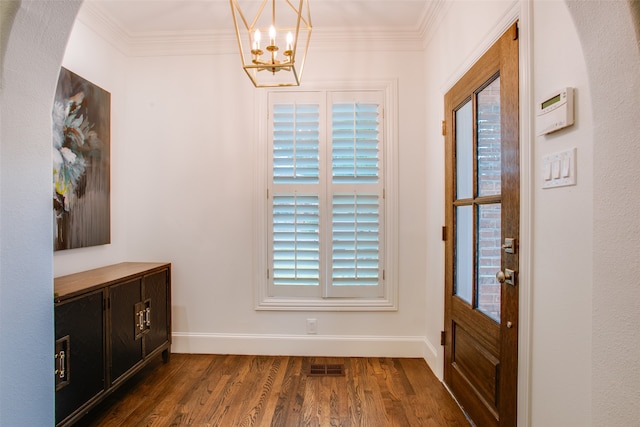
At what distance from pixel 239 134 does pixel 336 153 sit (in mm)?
857

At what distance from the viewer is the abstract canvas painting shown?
83.7 inches

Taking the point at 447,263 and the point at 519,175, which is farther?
the point at 447,263

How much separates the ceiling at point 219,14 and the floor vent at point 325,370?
276 centimetres

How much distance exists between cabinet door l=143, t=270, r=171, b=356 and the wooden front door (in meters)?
2.16

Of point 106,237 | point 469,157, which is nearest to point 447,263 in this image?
point 469,157

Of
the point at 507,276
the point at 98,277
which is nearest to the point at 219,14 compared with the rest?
the point at 98,277

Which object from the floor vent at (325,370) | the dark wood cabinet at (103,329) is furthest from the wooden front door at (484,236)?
the dark wood cabinet at (103,329)

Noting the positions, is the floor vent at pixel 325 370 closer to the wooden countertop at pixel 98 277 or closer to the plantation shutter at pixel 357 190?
the plantation shutter at pixel 357 190

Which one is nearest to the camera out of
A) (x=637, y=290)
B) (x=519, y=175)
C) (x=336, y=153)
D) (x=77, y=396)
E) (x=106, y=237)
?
(x=637, y=290)

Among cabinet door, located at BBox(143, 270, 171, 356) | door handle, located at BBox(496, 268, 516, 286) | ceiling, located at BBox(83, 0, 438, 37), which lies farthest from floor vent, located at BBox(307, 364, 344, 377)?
ceiling, located at BBox(83, 0, 438, 37)

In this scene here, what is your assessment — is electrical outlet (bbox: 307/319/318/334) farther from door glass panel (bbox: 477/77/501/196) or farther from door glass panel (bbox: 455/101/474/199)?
door glass panel (bbox: 477/77/501/196)

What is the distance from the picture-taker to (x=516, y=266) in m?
1.44

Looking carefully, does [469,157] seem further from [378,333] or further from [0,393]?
[0,393]

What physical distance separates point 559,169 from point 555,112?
0.68 feet
